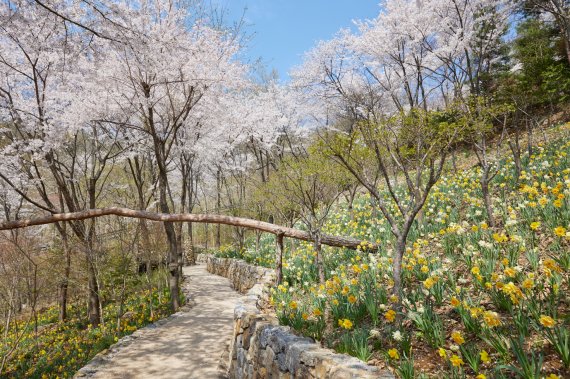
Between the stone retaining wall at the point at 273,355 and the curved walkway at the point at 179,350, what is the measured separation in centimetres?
50

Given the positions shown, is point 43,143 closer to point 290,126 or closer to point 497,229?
point 497,229

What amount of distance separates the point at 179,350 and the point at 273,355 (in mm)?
3281

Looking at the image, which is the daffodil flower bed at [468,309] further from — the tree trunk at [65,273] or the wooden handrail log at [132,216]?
the tree trunk at [65,273]

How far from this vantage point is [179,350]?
6.29 m

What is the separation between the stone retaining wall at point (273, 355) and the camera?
2.67 metres

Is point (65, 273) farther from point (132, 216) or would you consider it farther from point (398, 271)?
point (398, 271)

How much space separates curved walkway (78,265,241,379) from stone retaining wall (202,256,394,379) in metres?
0.50

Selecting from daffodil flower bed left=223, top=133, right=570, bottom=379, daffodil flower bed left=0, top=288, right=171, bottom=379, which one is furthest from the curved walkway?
daffodil flower bed left=223, top=133, right=570, bottom=379

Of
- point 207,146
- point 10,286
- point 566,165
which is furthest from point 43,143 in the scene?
point 566,165

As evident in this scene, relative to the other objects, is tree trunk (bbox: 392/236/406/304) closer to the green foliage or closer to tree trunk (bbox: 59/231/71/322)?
the green foliage

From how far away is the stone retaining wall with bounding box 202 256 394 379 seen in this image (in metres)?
2.67

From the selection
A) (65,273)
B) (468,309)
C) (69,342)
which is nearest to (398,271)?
(468,309)

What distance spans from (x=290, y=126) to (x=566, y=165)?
15242 mm

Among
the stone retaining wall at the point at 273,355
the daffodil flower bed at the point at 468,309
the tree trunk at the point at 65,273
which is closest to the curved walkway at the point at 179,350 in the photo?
the stone retaining wall at the point at 273,355
